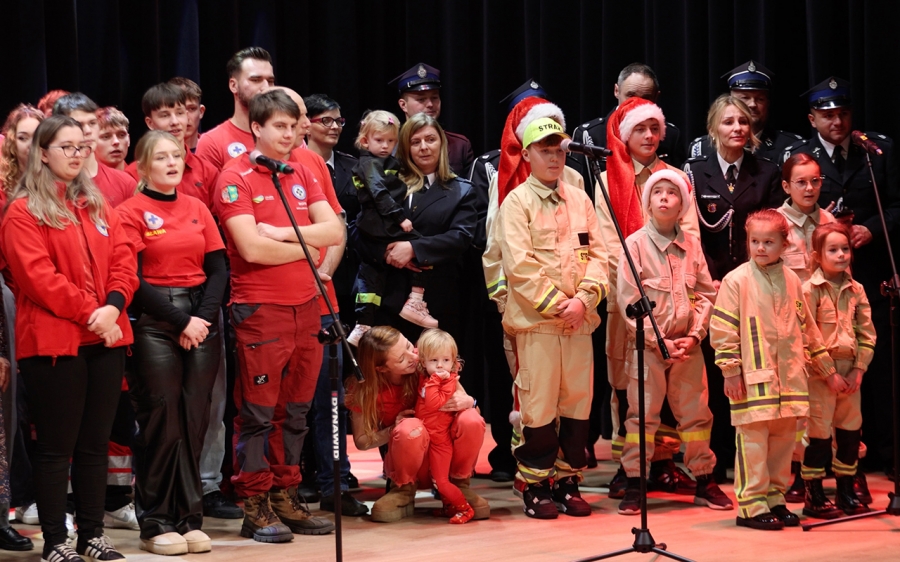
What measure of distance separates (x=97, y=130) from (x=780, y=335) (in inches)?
116

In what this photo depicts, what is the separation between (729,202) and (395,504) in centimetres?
219

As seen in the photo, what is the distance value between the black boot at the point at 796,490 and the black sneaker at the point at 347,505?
1.94m

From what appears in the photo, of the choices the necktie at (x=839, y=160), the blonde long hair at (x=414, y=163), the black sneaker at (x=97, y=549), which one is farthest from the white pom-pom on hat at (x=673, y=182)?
the black sneaker at (x=97, y=549)

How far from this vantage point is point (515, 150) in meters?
5.35

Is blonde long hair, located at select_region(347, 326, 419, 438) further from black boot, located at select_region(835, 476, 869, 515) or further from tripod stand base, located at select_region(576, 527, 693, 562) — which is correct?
black boot, located at select_region(835, 476, 869, 515)

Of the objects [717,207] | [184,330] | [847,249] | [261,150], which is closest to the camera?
[184,330]

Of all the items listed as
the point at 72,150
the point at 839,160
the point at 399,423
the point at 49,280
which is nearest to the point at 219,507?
the point at 399,423

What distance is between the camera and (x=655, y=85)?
5.86 m

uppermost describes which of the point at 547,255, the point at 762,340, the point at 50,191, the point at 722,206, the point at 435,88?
the point at 435,88

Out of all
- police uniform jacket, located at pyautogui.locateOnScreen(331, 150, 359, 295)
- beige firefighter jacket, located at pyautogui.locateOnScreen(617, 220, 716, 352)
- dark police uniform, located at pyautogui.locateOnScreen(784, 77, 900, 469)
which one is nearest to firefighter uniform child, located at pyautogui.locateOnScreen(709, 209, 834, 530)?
beige firefighter jacket, located at pyautogui.locateOnScreen(617, 220, 716, 352)

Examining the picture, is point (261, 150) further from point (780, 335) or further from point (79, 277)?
point (780, 335)

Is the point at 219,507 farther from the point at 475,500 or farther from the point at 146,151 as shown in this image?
the point at 146,151

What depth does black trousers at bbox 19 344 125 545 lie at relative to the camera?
3.97 meters

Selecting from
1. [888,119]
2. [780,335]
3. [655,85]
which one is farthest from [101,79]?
[888,119]
